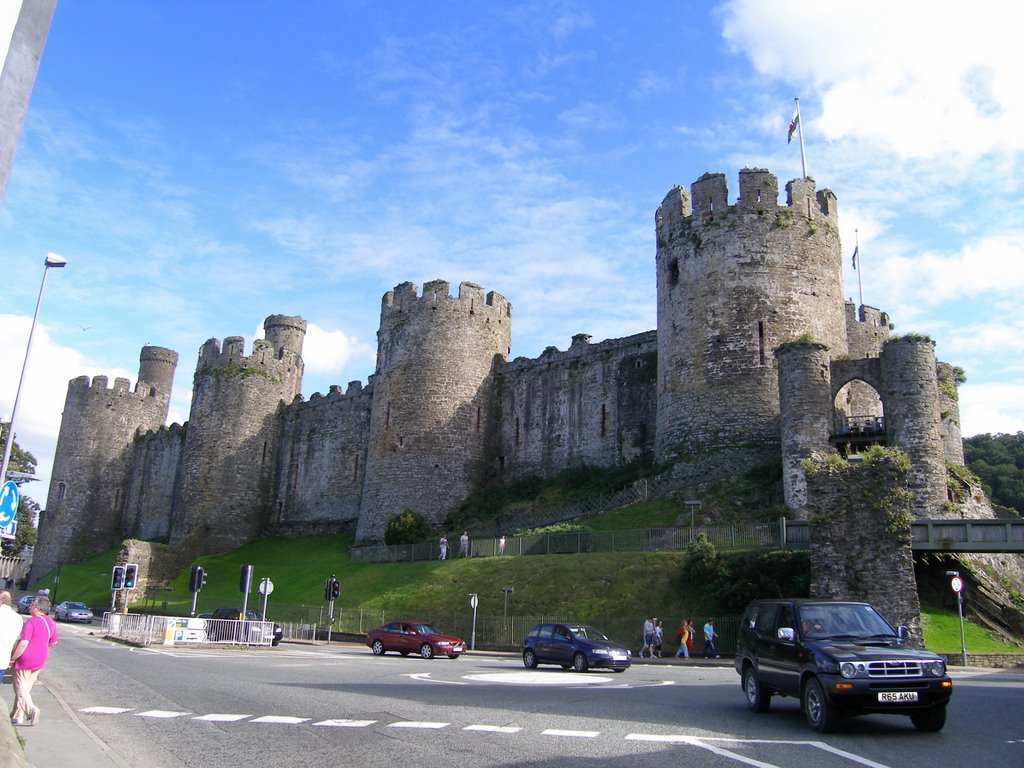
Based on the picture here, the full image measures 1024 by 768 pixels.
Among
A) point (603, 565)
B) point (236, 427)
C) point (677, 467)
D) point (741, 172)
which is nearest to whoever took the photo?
point (603, 565)

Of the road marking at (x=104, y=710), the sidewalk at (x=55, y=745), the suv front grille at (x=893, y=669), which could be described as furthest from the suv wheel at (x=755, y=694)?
the road marking at (x=104, y=710)

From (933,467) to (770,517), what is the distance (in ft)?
16.7

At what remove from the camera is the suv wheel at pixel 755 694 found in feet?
37.1

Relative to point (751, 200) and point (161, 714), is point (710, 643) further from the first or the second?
point (751, 200)

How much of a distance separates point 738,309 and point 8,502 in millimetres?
26169

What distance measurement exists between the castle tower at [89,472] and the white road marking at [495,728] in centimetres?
6037

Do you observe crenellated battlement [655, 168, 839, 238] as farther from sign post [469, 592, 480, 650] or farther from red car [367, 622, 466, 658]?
red car [367, 622, 466, 658]

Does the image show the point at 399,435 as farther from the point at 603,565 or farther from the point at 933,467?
the point at 933,467

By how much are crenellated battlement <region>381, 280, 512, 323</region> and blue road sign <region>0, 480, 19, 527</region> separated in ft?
99.0

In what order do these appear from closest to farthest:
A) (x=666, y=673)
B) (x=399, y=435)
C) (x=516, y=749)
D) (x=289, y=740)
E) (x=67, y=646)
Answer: (x=516, y=749) < (x=289, y=740) < (x=666, y=673) < (x=67, y=646) < (x=399, y=435)

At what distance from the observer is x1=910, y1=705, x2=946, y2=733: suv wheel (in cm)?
962

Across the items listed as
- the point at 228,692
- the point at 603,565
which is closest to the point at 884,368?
the point at 603,565

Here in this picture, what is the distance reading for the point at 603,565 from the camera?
2736 cm

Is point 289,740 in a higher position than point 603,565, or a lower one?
lower
